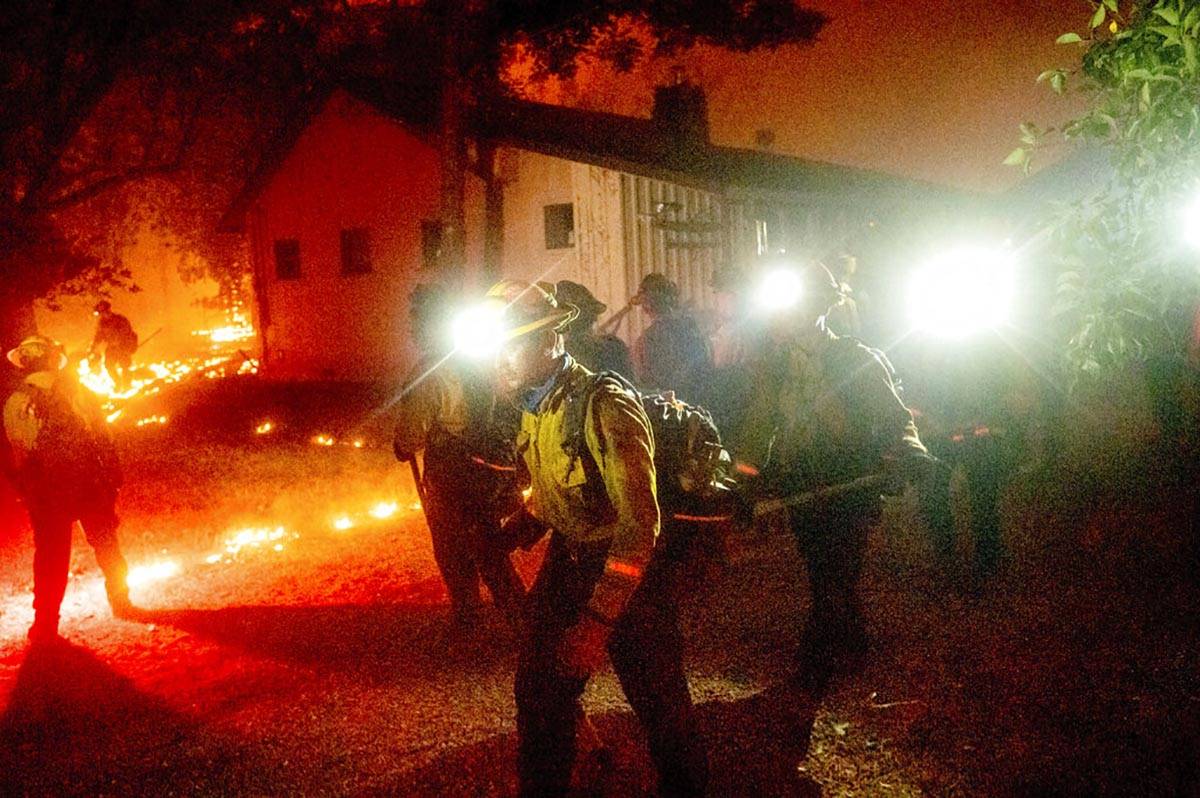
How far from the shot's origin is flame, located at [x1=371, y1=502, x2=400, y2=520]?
29.8ft

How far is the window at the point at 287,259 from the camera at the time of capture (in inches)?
821

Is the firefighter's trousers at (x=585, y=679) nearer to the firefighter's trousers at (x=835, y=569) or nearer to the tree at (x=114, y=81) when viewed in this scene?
the firefighter's trousers at (x=835, y=569)

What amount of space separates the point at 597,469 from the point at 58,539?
432 centimetres

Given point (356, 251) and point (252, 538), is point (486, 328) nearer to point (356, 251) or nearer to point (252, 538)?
point (252, 538)

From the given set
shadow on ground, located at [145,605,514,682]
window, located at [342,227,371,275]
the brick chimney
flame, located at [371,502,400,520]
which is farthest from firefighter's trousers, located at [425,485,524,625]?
the brick chimney

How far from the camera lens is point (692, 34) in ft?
46.9

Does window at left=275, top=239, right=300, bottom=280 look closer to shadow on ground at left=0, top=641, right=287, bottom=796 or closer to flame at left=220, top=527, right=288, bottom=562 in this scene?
flame at left=220, top=527, right=288, bottom=562

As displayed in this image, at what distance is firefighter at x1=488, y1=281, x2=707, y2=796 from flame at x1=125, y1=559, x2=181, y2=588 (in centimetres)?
488

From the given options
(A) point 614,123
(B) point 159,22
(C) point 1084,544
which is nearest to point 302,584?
(C) point 1084,544

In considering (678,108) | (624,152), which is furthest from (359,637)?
(678,108)

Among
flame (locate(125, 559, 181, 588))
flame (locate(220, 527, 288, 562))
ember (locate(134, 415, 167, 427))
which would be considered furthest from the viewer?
ember (locate(134, 415, 167, 427))

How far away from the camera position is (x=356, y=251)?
65.3 ft

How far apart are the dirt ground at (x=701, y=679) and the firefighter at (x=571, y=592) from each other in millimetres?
448

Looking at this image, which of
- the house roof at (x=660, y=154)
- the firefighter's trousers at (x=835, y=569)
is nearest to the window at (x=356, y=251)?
the house roof at (x=660, y=154)
